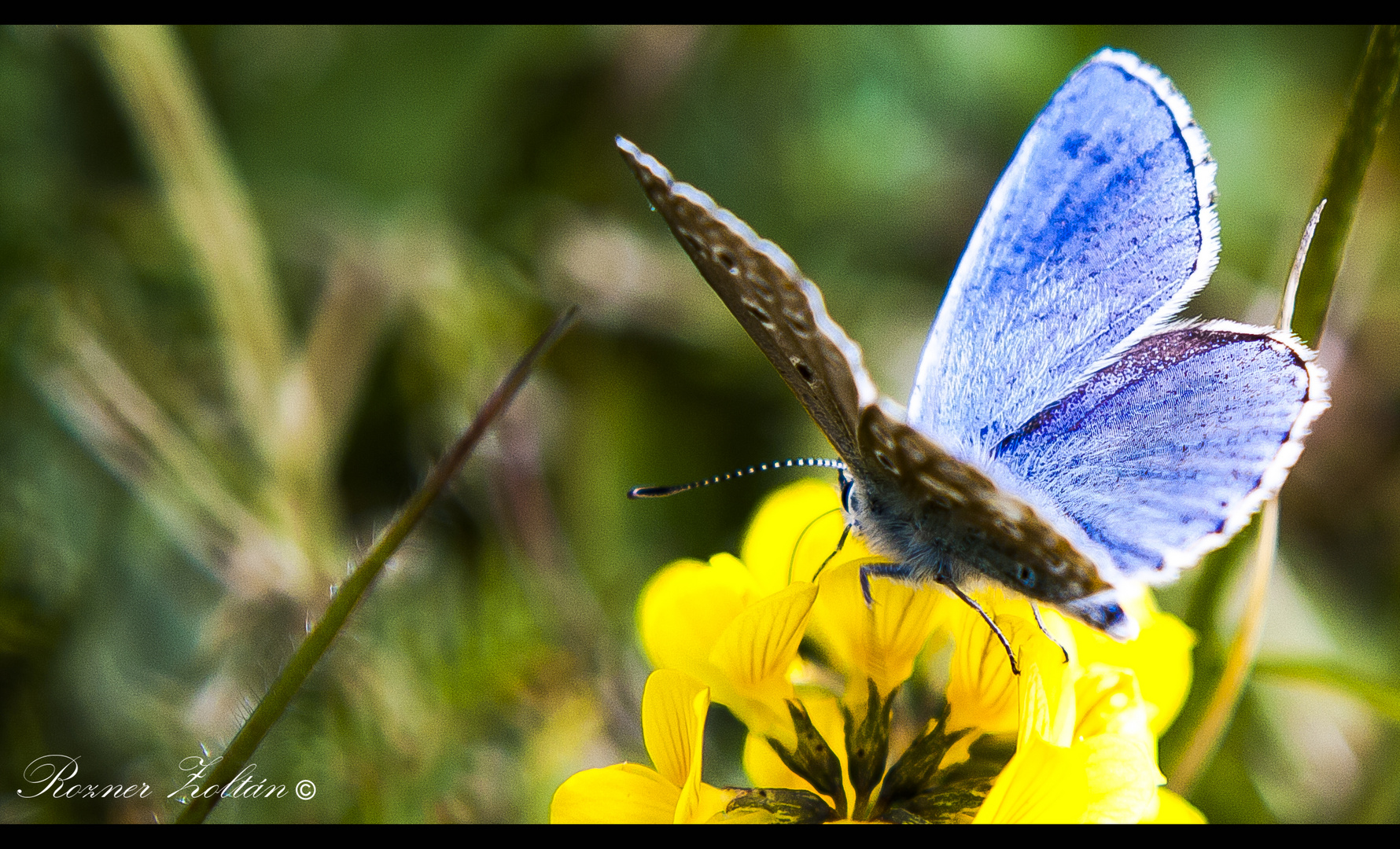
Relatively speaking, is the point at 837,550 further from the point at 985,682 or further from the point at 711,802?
the point at 711,802

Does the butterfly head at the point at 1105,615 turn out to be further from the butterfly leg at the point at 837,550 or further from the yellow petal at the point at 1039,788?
the butterfly leg at the point at 837,550

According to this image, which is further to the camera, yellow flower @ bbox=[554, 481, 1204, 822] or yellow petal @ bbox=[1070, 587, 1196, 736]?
yellow petal @ bbox=[1070, 587, 1196, 736]

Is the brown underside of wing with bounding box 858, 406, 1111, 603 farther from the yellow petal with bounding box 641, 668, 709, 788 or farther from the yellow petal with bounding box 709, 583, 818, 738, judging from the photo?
the yellow petal with bounding box 641, 668, 709, 788

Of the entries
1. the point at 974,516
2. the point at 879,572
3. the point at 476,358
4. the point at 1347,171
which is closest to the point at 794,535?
the point at 879,572

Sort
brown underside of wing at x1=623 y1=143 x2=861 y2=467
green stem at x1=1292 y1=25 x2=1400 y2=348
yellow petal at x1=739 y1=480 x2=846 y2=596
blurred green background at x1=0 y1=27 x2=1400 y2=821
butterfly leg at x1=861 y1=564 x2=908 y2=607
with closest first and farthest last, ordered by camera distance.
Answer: brown underside of wing at x1=623 y1=143 x2=861 y2=467
green stem at x1=1292 y1=25 x2=1400 y2=348
butterfly leg at x1=861 y1=564 x2=908 y2=607
yellow petal at x1=739 y1=480 x2=846 y2=596
blurred green background at x1=0 y1=27 x2=1400 y2=821

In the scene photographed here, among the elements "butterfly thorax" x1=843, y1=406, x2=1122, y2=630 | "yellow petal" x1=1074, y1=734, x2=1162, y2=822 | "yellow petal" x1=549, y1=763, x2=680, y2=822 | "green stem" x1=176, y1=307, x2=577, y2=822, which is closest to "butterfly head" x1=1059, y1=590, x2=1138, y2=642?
"butterfly thorax" x1=843, y1=406, x2=1122, y2=630

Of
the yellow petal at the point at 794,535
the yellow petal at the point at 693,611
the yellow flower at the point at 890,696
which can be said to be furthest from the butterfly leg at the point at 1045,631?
the yellow petal at the point at 693,611

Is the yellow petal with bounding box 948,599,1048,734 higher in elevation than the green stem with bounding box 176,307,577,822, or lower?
lower
